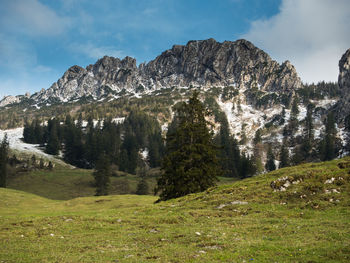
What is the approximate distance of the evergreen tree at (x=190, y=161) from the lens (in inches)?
1437

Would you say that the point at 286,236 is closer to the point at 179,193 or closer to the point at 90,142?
the point at 179,193

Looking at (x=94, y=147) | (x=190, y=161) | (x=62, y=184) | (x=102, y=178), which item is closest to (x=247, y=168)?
(x=102, y=178)

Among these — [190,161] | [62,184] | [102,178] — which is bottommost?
[62,184]

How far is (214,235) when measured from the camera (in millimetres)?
14180

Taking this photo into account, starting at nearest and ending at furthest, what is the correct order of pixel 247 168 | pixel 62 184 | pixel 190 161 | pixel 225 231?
pixel 225 231
pixel 190 161
pixel 62 184
pixel 247 168

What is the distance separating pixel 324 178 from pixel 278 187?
12.8ft

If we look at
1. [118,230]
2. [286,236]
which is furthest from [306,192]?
[118,230]

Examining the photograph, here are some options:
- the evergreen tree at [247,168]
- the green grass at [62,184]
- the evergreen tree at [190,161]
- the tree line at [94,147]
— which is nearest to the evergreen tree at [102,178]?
the green grass at [62,184]

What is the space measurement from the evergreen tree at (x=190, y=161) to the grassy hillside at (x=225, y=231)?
9.79m

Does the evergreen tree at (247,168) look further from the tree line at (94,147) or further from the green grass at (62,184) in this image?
the green grass at (62,184)

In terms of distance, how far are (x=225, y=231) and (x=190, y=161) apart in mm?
22987

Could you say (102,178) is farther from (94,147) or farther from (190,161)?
(94,147)

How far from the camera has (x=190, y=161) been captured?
37844mm

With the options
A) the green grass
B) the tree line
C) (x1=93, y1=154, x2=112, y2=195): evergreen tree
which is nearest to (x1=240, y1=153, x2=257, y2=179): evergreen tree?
the tree line
